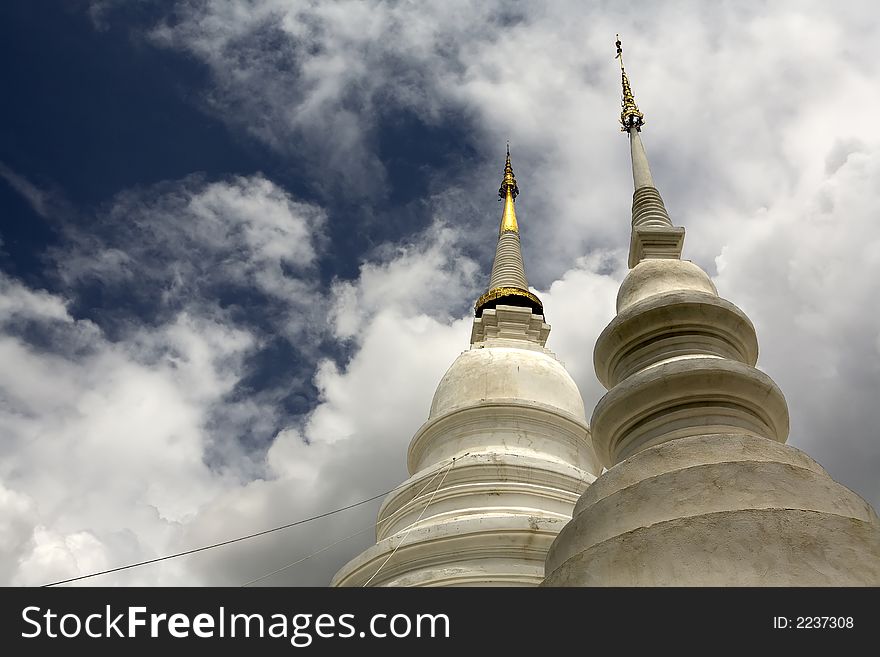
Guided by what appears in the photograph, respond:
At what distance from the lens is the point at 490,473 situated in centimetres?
1216

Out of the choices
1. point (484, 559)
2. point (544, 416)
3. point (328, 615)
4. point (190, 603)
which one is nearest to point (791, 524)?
point (328, 615)

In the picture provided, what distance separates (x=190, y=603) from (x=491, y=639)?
2.33 meters

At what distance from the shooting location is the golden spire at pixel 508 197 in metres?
22.7

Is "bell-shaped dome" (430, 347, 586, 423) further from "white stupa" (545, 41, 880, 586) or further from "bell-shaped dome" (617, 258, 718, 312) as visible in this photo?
"white stupa" (545, 41, 880, 586)

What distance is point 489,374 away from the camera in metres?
14.7

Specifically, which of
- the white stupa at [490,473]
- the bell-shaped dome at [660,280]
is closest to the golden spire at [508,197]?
the white stupa at [490,473]

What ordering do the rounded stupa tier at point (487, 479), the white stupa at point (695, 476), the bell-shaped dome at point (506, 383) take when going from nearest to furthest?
the white stupa at point (695, 476), the rounded stupa tier at point (487, 479), the bell-shaped dome at point (506, 383)

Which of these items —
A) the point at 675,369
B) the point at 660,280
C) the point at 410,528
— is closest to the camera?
the point at 675,369

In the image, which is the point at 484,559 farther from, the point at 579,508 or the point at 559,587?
the point at 559,587

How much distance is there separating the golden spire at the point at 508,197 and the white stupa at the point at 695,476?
45.8ft

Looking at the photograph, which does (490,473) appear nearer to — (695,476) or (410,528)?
(410,528)

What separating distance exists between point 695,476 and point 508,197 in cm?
1948

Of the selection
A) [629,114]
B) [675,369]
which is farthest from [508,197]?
[675,369]

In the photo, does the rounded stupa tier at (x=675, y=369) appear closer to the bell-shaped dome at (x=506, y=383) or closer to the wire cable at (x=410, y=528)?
the wire cable at (x=410, y=528)
